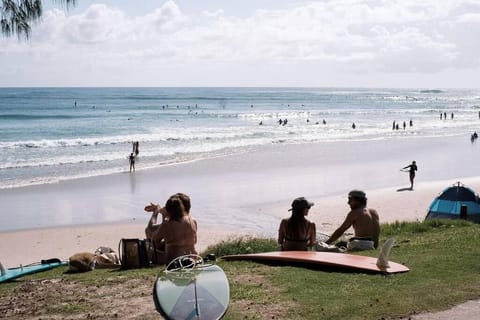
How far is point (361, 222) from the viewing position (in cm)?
973

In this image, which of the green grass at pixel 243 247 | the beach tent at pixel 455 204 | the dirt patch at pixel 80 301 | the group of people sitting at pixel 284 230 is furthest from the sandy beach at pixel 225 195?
the dirt patch at pixel 80 301

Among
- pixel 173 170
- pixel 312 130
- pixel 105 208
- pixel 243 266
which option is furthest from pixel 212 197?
pixel 312 130

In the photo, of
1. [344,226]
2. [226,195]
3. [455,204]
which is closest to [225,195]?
[226,195]

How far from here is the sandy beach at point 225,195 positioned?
16.1 metres

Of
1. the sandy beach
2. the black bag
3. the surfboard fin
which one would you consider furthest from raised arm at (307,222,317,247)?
the sandy beach

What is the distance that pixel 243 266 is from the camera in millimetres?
8516

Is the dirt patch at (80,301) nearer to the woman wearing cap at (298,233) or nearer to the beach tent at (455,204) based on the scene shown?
the woman wearing cap at (298,233)

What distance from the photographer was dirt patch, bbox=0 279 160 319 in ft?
21.6

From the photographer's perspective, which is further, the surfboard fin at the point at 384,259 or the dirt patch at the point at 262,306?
the surfboard fin at the point at 384,259

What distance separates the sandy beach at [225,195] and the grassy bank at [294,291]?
5.85m

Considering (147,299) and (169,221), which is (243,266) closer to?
(169,221)

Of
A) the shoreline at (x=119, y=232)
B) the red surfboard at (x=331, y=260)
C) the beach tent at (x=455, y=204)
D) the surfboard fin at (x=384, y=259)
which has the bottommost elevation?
the shoreline at (x=119, y=232)

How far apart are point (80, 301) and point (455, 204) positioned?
1083cm

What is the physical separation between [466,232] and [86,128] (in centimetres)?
4667
